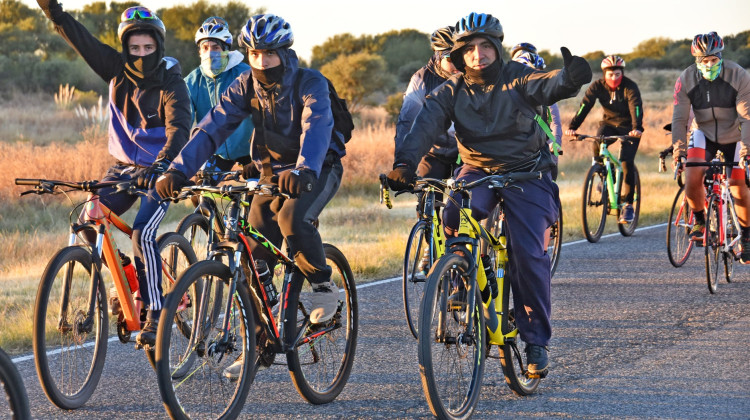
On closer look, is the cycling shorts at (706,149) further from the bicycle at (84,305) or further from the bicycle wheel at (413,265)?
the bicycle at (84,305)

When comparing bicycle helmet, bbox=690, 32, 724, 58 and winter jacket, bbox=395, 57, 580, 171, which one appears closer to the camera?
winter jacket, bbox=395, 57, 580, 171

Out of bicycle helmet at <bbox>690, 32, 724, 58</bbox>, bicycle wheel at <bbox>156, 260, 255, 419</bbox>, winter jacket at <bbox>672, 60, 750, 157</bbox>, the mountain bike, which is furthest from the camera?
winter jacket at <bbox>672, 60, 750, 157</bbox>

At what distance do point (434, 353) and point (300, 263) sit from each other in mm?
871

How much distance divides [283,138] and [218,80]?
2.53 m

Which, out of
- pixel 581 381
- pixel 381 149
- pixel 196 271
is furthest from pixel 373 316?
pixel 381 149

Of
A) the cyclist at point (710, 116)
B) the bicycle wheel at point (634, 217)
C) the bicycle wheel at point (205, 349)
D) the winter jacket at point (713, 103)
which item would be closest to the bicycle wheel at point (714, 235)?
the cyclist at point (710, 116)

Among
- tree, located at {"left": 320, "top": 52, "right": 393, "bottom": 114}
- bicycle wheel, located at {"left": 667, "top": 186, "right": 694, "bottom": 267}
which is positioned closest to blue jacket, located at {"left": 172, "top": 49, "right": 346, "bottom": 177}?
bicycle wheel, located at {"left": 667, "top": 186, "right": 694, "bottom": 267}

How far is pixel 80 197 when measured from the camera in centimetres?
1498

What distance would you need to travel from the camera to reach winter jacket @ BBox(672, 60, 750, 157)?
993cm

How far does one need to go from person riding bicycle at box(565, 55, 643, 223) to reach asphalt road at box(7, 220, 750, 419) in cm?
399

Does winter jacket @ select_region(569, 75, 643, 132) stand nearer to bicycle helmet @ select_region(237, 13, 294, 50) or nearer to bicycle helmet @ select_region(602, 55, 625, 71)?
bicycle helmet @ select_region(602, 55, 625, 71)

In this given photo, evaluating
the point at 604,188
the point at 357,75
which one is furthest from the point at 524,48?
the point at 357,75

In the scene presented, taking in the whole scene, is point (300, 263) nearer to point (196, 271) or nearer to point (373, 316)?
point (196, 271)

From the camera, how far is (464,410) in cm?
544
